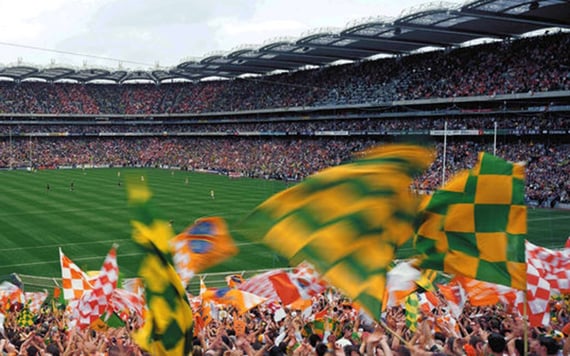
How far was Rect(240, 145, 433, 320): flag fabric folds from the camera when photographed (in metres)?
4.81

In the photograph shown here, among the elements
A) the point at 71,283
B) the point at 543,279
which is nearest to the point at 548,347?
the point at 543,279

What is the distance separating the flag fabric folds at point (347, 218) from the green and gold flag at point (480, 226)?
156 centimetres

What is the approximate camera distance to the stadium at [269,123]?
119 ft

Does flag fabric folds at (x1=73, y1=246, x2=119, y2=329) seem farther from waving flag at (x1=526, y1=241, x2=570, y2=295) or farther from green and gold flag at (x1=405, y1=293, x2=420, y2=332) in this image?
waving flag at (x1=526, y1=241, x2=570, y2=295)

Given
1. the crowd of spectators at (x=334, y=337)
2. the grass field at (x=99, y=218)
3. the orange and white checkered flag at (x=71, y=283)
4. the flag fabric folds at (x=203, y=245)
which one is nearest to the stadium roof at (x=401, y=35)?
the grass field at (x=99, y=218)

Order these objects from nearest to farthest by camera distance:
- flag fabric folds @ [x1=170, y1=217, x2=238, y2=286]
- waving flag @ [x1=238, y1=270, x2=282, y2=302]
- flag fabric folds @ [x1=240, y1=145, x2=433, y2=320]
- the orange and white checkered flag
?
1. flag fabric folds @ [x1=240, y1=145, x2=433, y2=320]
2. flag fabric folds @ [x1=170, y1=217, x2=238, y2=286]
3. waving flag @ [x1=238, y1=270, x2=282, y2=302]
4. the orange and white checkered flag

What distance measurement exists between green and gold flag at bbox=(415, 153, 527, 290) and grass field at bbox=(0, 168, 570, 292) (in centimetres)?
952

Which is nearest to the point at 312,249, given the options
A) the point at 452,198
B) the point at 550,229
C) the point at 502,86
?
the point at 452,198

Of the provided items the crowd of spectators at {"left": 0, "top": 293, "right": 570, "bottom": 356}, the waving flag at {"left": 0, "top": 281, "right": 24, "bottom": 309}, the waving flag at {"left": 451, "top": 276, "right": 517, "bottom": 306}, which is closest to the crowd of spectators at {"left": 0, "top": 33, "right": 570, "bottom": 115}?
the crowd of spectators at {"left": 0, "top": 293, "right": 570, "bottom": 356}

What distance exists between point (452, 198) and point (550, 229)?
30.4 metres

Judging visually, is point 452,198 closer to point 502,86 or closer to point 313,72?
point 502,86

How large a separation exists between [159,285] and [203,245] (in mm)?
1807

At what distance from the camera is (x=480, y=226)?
6.43m

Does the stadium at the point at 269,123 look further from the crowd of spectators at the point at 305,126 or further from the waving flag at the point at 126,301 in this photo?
the waving flag at the point at 126,301
